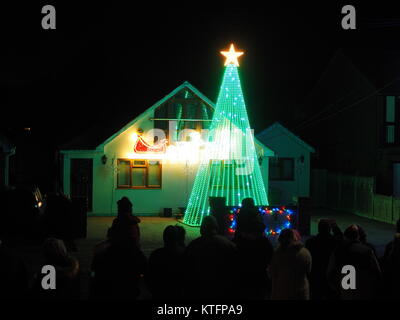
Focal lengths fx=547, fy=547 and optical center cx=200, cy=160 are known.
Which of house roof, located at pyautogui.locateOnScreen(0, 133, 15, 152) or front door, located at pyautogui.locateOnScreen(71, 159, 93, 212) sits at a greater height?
house roof, located at pyautogui.locateOnScreen(0, 133, 15, 152)

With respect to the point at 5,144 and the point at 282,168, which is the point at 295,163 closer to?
the point at 282,168

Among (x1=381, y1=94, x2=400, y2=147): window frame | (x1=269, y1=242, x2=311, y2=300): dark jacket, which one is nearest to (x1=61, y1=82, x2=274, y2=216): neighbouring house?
(x1=381, y1=94, x2=400, y2=147): window frame

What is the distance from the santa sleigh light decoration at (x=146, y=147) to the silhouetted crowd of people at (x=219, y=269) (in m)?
13.7

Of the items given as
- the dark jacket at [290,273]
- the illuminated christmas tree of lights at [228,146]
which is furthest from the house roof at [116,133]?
the dark jacket at [290,273]

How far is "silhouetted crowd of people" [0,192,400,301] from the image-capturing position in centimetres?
611

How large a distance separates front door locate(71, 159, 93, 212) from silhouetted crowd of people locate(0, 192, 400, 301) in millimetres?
14183

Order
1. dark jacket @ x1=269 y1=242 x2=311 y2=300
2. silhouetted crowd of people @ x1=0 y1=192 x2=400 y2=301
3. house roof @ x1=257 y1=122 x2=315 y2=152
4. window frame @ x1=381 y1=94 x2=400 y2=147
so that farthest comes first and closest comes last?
house roof @ x1=257 y1=122 x2=315 y2=152 → window frame @ x1=381 y1=94 x2=400 y2=147 → dark jacket @ x1=269 y1=242 x2=311 y2=300 → silhouetted crowd of people @ x1=0 y1=192 x2=400 y2=301

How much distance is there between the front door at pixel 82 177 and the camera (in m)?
20.9

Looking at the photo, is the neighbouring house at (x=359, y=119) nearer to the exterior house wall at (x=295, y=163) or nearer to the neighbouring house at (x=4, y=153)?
the exterior house wall at (x=295, y=163)

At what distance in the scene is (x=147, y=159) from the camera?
21.2 m

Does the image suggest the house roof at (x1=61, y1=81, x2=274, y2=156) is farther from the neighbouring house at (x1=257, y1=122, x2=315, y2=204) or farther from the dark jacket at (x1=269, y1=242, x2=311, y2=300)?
the dark jacket at (x1=269, y1=242, x2=311, y2=300)

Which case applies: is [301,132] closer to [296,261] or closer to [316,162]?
[316,162]
